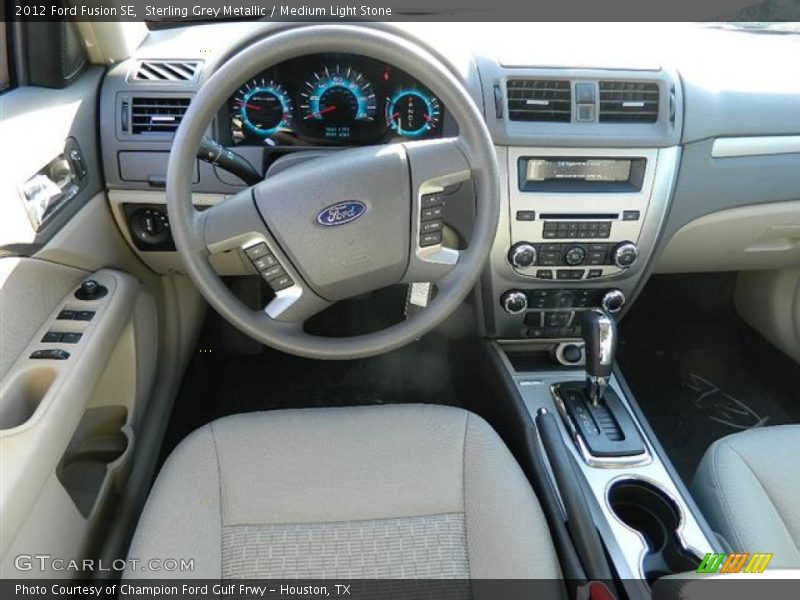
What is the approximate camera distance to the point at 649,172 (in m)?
1.74

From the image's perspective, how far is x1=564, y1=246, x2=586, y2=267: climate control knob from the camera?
1.80 m

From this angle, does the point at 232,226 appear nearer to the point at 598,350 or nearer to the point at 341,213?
the point at 341,213

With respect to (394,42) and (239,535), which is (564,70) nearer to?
(394,42)

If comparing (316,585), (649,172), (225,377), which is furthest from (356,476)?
(225,377)

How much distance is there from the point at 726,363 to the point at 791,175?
2.87 feet

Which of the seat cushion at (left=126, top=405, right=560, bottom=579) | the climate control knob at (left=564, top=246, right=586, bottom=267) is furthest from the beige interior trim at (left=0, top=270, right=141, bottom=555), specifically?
the climate control knob at (left=564, top=246, right=586, bottom=267)

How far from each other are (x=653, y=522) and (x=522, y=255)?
0.65 meters

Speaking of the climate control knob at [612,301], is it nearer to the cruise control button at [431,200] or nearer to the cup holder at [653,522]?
the cup holder at [653,522]

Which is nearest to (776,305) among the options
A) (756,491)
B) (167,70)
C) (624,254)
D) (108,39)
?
(624,254)

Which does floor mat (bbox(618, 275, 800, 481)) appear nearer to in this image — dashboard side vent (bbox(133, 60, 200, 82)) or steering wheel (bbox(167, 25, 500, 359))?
steering wheel (bbox(167, 25, 500, 359))

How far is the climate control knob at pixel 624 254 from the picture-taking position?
1.80m

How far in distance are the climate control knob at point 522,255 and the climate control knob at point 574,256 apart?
0.26ft

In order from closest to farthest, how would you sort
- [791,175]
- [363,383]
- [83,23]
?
[83,23] → [791,175] → [363,383]

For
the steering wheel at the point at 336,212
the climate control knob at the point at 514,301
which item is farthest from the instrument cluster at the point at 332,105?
the climate control knob at the point at 514,301
